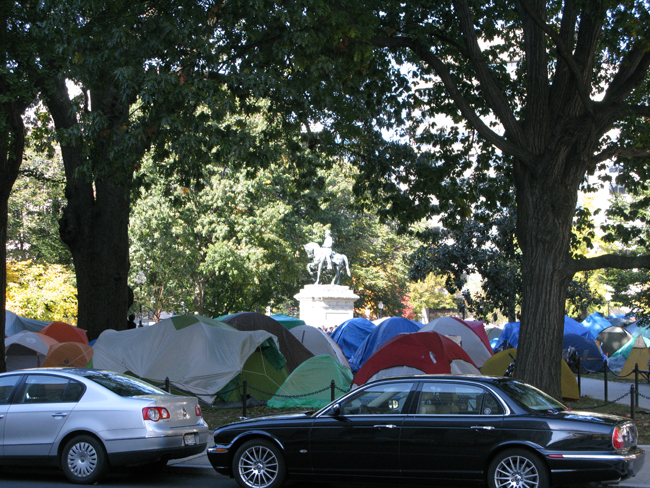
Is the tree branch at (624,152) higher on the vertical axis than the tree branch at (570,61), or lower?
lower

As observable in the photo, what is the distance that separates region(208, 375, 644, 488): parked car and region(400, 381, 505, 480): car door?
0.01 meters

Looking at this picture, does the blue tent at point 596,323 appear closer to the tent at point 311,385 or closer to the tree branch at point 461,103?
the tent at point 311,385

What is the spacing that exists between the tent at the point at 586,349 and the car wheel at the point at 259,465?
20.3 meters

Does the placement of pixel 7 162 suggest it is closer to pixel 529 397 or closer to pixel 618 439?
pixel 529 397

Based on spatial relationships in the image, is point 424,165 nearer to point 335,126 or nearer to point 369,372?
point 335,126

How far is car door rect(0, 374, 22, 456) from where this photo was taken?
8398 millimetres

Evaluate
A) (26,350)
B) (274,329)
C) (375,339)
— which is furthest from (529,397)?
(26,350)

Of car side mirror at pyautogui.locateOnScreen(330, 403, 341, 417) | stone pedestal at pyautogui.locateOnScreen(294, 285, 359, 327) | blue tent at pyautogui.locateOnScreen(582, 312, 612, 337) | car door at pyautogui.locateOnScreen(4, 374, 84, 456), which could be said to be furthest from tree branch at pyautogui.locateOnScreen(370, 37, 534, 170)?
blue tent at pyautogui.locateOnScreen(582, 312, 612, 337)

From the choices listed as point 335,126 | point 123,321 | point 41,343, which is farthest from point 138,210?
point 335,126

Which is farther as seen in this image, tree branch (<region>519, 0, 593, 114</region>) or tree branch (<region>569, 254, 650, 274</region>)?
tree branch (<region>569, 254, 650, 274</region>)

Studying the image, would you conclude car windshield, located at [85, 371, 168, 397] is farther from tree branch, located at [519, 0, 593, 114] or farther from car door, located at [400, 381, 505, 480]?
tree branch, located at [519, 0, 593, 114]

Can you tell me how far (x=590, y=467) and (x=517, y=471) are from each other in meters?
0.70

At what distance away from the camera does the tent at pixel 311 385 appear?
14844mm

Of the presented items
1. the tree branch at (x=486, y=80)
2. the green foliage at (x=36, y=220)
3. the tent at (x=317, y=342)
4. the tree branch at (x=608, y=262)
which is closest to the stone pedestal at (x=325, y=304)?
the tent at (x=317, y=342)
